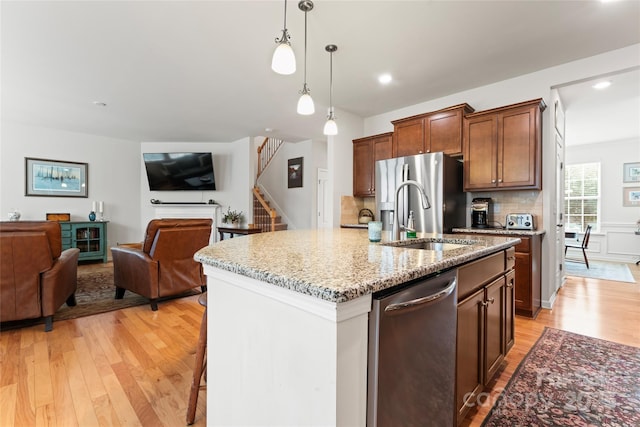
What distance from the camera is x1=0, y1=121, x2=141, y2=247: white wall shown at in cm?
534

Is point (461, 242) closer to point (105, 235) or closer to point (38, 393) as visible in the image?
point (38, 393)

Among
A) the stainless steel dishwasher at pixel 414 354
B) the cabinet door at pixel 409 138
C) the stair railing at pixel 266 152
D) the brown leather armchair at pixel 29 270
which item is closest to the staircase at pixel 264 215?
the stair railing at pixel 266 152

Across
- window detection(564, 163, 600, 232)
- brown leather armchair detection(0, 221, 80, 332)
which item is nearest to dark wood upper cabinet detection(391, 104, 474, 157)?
brown leather armchair detection(0, 221, 80, 332)

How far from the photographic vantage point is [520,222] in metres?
3.31

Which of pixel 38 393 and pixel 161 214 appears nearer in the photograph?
pixel 38 393

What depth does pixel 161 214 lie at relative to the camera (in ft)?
21.9

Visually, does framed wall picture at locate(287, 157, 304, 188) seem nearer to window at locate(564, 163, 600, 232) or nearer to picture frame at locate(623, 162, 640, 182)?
window at locate(564, 163, 600, 232)

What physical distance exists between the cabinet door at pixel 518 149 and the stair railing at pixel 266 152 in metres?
5.80

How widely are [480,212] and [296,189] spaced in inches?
181

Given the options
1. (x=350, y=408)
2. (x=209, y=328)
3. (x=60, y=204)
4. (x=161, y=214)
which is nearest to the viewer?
(x=350, y=408)

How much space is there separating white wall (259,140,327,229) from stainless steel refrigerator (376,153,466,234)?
3.15 metres

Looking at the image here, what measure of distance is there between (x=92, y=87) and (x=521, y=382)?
5.35 metres

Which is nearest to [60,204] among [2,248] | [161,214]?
[161,214]

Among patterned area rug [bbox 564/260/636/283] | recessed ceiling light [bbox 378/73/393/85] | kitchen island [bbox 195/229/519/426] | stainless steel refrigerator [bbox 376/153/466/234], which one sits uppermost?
recessed ceiling light [bbox 378/73/393/85]
